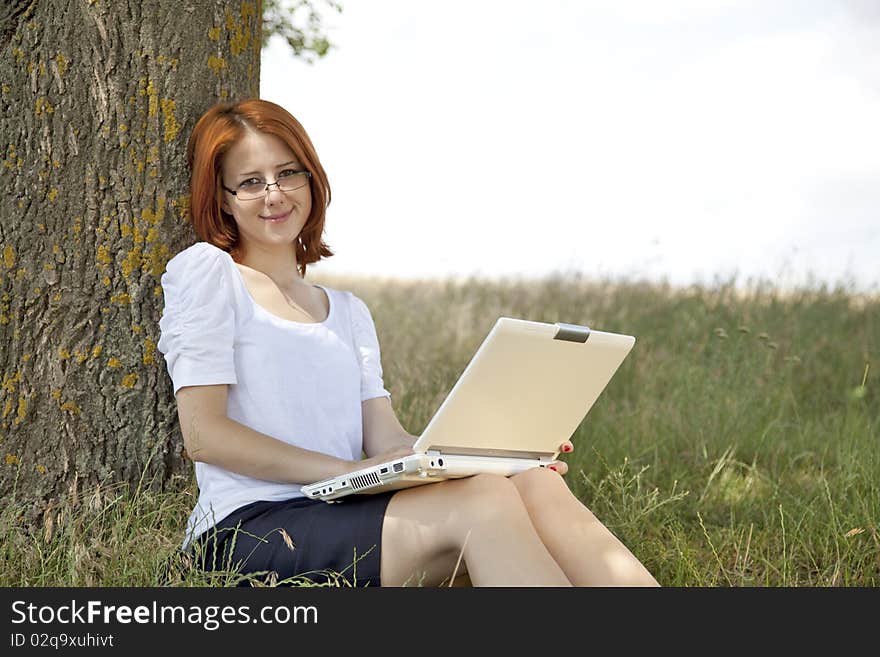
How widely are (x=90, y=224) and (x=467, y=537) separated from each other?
5.19ft

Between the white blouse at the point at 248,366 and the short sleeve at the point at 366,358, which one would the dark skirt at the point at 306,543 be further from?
the short sleeve at the point at 366,358

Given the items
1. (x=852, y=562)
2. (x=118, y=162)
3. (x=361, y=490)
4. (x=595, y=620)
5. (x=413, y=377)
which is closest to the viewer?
(x=595, y=620)

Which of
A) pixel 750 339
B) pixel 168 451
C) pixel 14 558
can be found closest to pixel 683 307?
pixel 750 339

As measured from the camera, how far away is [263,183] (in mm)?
2922

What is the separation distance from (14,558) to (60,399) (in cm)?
49

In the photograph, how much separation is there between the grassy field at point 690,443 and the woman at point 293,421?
24 cm

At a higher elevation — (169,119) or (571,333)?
(169,119)

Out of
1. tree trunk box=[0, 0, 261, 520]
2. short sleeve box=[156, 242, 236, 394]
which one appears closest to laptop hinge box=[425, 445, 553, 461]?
short sleeve box=[156, 242, 236, 394]

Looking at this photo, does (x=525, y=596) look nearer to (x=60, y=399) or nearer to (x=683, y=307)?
(x=60, y=399)

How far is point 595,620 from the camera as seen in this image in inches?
89.8

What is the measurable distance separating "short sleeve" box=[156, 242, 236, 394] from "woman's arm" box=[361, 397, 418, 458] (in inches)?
22.1

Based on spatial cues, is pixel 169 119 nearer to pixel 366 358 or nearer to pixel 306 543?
pixel 366 358

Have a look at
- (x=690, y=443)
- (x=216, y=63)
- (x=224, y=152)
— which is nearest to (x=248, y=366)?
(x=224, y=152)

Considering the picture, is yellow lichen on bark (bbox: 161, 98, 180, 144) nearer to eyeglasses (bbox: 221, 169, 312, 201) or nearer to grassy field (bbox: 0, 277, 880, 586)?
eyeglasses (bbox: 221, 169, 312, 201)
